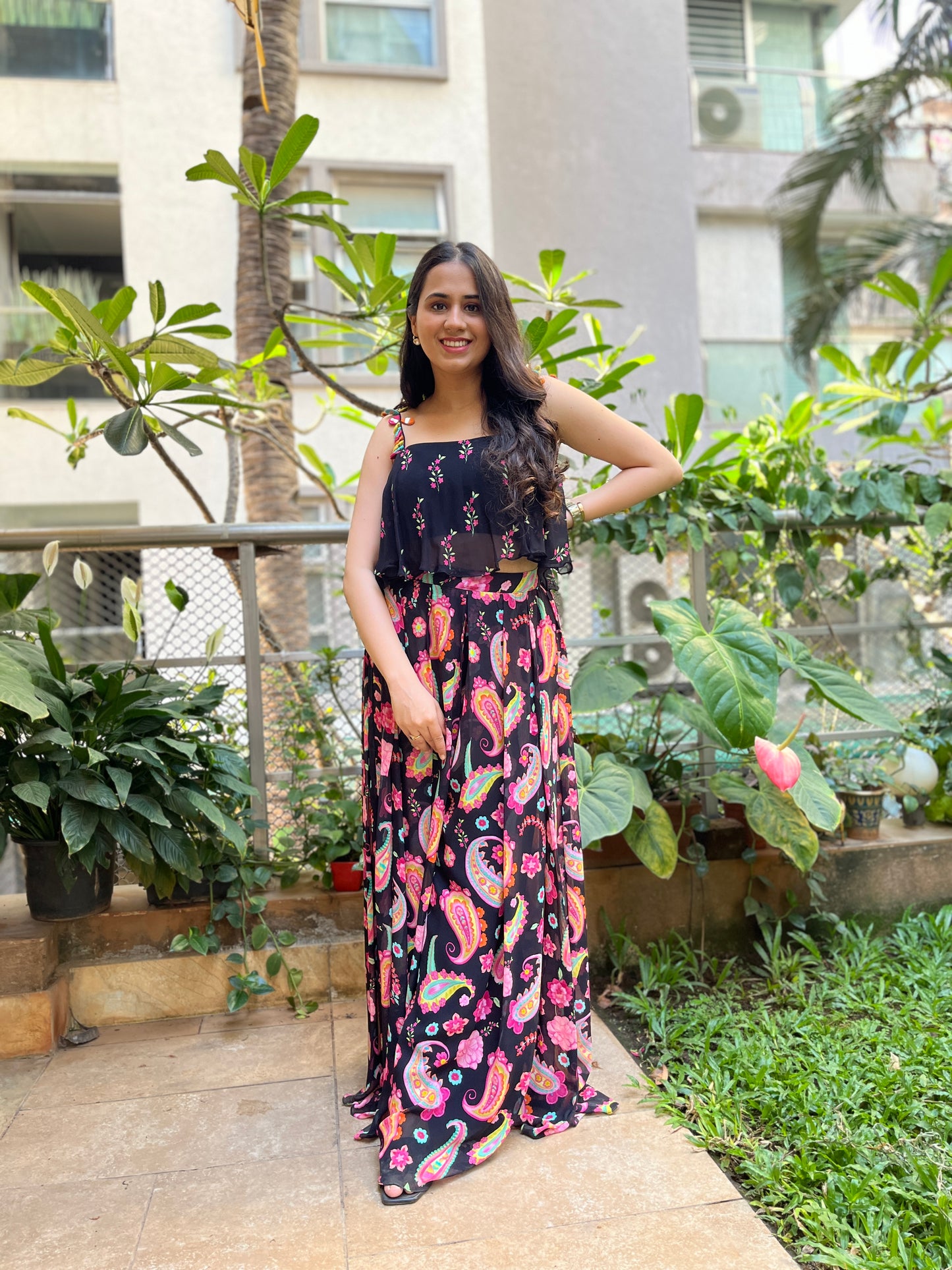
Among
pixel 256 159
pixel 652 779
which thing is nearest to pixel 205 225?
pixel 256 159

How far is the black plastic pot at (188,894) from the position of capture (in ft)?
7.80

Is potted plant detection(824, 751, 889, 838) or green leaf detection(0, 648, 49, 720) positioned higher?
green leaf detection(0, 648, 49, 720)

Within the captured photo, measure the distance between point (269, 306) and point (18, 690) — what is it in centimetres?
188

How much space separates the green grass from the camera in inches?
58.9

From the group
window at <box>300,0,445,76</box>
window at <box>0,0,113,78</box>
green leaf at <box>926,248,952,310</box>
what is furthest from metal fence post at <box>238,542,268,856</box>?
window at <box>0,0,113,78</box>

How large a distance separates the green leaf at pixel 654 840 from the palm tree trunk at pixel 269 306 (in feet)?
5.29

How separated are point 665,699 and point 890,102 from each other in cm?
749

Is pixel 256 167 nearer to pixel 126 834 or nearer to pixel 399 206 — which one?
pixel 126 834

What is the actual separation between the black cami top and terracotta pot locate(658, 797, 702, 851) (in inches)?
41.5

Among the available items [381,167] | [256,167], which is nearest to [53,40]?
[381,167]

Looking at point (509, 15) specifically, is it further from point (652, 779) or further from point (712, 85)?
point (652, 779)

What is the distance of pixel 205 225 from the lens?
7566 millimetres

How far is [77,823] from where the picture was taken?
6.72 feet

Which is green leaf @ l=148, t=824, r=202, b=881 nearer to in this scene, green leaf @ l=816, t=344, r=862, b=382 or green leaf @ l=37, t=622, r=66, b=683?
green leaf @ l=37, t=622, r=66, b=683
